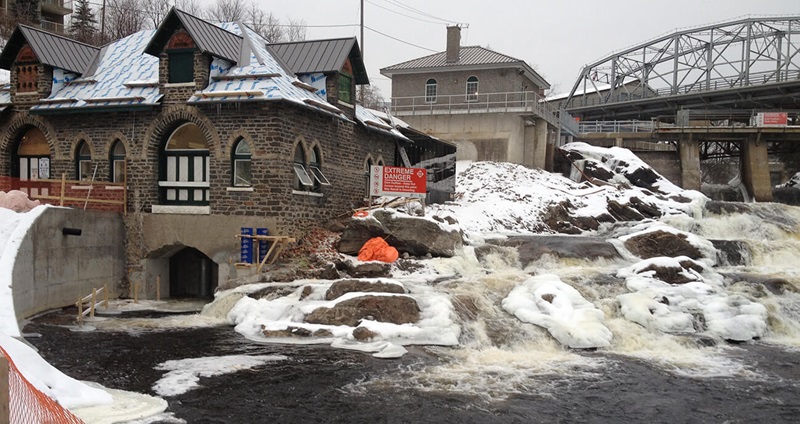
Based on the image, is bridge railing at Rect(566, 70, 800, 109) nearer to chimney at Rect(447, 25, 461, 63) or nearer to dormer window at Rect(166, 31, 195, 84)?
chimney at Rect(447, 25, 461, 63)

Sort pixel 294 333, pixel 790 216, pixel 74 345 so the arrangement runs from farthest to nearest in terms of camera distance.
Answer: pixel 790 216 < pixel 294 333 < pixel 74 345

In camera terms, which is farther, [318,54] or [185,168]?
[318,54]

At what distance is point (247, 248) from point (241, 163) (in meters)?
2.97

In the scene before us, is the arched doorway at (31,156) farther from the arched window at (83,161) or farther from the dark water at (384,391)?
the dark water at (384,391)

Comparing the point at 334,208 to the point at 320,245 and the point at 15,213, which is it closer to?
the point at 320,245

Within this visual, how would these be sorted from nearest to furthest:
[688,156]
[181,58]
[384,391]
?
1. [384,391]
2. [181,58]
3. [688,156]

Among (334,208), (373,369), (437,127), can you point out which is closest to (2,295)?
(373,369)

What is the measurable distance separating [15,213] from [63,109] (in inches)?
241

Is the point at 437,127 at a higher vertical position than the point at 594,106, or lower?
lower

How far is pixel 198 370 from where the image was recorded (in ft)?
41.3

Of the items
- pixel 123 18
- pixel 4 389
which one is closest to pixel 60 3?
pixel 123 18

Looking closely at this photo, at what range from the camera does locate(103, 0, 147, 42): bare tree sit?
50312 mm

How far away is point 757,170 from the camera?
4372 cm

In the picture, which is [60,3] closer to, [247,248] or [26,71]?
[26,71]
